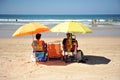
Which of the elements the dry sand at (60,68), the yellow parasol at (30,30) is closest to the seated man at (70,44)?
the dry sand at (60,68)

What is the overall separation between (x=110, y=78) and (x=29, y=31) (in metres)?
3.24

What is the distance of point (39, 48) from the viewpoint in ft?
31.1

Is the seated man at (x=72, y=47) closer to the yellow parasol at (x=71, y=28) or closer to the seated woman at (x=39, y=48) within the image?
the yellow parasol at (x=71, y=28)

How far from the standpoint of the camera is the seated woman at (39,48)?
9406 millimetres

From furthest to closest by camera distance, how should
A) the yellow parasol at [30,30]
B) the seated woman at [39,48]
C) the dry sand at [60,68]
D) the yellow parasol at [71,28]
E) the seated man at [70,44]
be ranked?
the seated man at [70,44], the seated woman at [39,48], the yellow parasol at [30,30], the yellow parasol at [71,28], the dry sand at [60,68]

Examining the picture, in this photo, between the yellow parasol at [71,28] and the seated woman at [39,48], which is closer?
the yellow parasol at [71,28]

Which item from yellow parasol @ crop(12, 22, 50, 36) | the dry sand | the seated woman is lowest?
the dry sand

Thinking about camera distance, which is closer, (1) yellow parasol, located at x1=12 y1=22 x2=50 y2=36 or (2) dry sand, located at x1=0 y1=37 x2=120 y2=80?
(2) dry sand, located at x1=0 y1=37 x2=120 y2=80

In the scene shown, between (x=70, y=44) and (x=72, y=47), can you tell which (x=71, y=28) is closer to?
(x=70, y=44)

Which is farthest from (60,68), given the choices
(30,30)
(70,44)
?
(30,30)

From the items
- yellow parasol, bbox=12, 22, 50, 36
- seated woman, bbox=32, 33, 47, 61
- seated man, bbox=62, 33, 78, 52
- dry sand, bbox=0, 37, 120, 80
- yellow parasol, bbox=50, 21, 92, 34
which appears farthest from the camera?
seated man, bbox=62, 33, 78, 52

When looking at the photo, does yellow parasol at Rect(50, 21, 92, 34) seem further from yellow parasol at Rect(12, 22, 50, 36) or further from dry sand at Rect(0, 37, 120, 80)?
dry sand at Rect(0, 37, 120, 80)

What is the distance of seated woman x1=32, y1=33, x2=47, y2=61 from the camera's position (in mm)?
9406

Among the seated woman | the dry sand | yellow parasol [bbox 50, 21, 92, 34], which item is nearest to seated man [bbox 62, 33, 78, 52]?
yellow parasol [bbox 50, 21, 92, 34]
